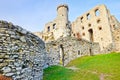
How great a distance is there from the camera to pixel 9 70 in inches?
324

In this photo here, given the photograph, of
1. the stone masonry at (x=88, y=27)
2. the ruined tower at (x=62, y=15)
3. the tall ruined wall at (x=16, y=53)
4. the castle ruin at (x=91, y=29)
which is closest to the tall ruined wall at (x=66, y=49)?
the castle ruin at (x=91, y=29)

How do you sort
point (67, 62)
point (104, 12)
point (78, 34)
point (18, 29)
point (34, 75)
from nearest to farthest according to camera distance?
point (18, 29) < point (34, 75) < point (67, 62) < point (104, 12) < point (78, 34)

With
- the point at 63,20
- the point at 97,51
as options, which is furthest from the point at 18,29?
the point at 63,20

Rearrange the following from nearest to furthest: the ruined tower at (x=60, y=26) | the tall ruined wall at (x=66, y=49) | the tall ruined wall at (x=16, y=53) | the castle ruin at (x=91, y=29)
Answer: the tall ruined wall at (x=16, y=53)
the tall ruined wall at (x=66, y=49)
the castle ruin at (x=91, y=29)
the ruined tower at (x=60, y=26)

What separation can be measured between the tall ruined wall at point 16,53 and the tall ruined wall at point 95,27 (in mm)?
39033

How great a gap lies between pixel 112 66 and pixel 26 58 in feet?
46.0

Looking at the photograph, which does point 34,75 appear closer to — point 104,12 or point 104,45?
point 104,45

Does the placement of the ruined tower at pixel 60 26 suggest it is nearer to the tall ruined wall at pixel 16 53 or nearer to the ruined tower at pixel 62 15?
the ruined tower at pixel 62 15

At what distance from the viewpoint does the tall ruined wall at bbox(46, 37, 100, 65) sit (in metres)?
28.7

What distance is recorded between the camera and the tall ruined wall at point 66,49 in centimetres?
2872

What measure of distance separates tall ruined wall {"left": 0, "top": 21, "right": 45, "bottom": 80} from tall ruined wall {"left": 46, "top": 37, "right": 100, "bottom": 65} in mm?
17024

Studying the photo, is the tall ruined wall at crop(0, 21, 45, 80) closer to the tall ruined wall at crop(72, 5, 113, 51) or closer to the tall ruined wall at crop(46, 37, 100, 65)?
the tall ruined wall at crop(46, 37, 100, 65)

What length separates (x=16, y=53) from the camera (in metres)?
8.98

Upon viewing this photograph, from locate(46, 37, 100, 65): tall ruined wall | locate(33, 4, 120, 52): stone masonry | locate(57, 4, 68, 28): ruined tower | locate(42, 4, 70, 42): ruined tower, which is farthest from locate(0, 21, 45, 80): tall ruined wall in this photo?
locate(57, 4, 68, 28): ruined tower
